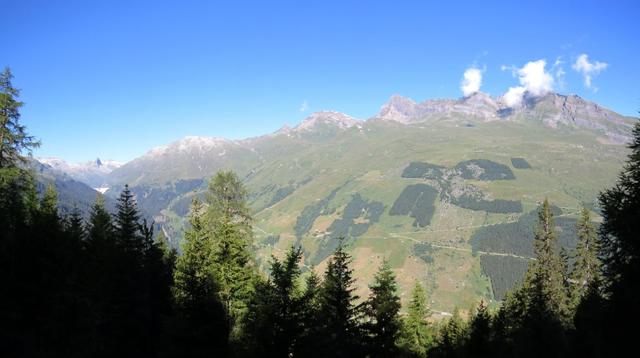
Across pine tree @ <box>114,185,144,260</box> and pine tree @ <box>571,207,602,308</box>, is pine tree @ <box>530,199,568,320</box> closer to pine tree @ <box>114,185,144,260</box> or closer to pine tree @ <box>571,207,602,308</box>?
pine tree @ <box>571,207,602,308</box>

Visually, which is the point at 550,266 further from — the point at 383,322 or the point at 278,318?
the point at 278,318

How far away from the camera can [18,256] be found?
105 ft

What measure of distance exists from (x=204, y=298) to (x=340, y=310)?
8.40 meters

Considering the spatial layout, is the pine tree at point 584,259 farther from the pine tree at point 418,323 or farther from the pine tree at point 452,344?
the pine tree at point 418,323

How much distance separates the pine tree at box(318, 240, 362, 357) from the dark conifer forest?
85mm

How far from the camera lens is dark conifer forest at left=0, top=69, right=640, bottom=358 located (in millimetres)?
25562

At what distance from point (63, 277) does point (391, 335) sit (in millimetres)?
23721

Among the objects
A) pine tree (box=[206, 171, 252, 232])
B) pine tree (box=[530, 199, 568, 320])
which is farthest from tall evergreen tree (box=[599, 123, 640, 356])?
pine tree (box=[206, 171, 252, 232])

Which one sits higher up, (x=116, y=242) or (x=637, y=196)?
(x=637, y=196)

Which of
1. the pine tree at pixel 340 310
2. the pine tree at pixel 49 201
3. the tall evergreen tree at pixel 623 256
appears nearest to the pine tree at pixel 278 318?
the pine tree at pixel 340 310

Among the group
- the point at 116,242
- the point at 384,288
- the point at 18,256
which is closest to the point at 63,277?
the point at 18,256

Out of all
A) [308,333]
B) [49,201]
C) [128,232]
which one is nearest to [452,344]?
[308,333]

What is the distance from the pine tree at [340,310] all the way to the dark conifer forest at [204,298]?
3.4 inches

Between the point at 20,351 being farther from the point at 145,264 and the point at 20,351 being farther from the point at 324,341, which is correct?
the point at 324,341
